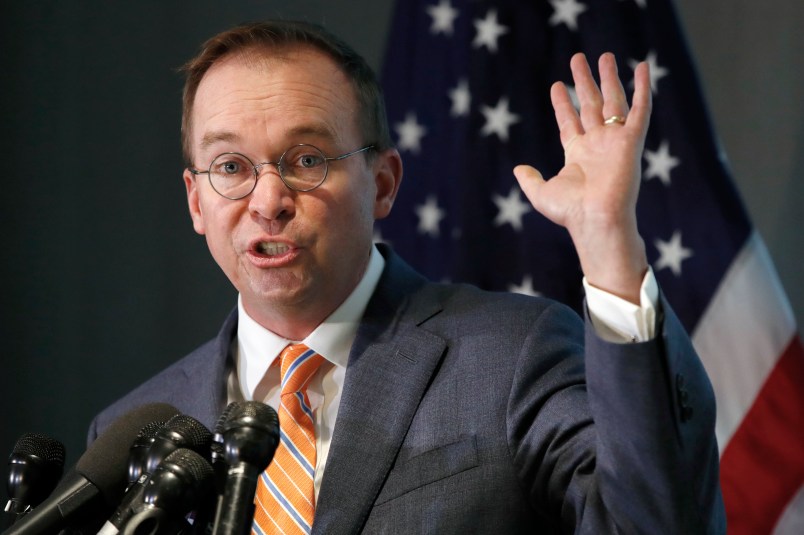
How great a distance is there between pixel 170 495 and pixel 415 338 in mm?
961

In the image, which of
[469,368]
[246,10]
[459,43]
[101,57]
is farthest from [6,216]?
[469,368]

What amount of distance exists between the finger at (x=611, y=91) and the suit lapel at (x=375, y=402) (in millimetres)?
662

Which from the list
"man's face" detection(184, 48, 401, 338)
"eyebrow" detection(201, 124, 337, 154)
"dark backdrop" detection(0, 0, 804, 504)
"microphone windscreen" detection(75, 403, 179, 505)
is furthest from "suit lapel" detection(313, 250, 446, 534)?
"dark backdrop" detection(0, 0, 804, 504)

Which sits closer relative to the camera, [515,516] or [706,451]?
[706,451]

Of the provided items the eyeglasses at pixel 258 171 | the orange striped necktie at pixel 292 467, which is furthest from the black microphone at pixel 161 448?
the eyeglasses at pixel 258 171

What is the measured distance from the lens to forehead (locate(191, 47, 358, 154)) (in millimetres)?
2113

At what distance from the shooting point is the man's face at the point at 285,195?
207 centimetres

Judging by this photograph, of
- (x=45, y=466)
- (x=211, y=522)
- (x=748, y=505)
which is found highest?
(x=211, y=522)

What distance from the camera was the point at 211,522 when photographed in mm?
1328

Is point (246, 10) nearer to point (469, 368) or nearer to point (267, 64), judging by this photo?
point (267, 64)

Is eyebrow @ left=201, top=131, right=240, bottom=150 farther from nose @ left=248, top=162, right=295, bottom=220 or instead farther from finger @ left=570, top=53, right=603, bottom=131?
finger @ left=570, top=53, right=603, bottom=131

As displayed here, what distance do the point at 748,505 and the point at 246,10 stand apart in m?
2.60

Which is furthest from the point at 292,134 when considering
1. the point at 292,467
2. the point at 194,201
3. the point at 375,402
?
the point at 292,467

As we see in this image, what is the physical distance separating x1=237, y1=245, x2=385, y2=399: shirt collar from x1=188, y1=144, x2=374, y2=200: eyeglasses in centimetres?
30
